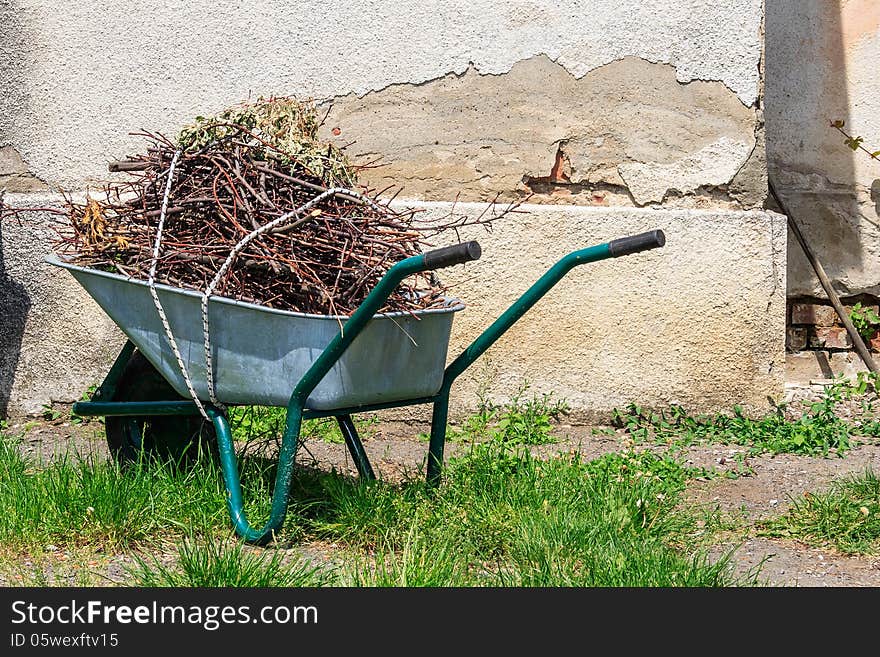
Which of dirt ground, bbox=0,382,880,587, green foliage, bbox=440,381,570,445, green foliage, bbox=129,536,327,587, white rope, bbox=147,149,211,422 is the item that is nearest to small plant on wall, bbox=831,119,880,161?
dirt ground, bbox=0,382,880,587

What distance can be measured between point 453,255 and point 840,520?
1.72 m

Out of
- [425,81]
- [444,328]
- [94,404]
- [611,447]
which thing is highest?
[425,81]

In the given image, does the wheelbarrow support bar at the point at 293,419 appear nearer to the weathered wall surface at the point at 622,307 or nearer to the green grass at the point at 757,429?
the weathered wall surface at the point at 622,307

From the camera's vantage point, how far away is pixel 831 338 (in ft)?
17.9

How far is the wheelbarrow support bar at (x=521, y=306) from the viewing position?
8.38ft

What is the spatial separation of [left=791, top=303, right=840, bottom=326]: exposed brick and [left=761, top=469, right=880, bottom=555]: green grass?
6.94 feet

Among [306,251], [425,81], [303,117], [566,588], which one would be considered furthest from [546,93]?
[566,588]

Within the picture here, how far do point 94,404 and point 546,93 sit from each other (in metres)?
2.43

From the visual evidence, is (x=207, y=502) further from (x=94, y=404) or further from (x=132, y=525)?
(x=94, y=404)

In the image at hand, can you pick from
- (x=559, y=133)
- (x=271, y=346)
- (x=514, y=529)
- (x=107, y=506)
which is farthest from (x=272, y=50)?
(x=514, y=529)

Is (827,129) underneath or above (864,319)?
above

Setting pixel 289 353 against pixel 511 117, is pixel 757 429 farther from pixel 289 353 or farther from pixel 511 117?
pixel 289 353

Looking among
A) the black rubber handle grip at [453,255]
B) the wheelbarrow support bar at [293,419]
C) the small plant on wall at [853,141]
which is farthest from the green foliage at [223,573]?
the small plant on wall at [853,141]

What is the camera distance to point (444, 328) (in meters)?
2.99
